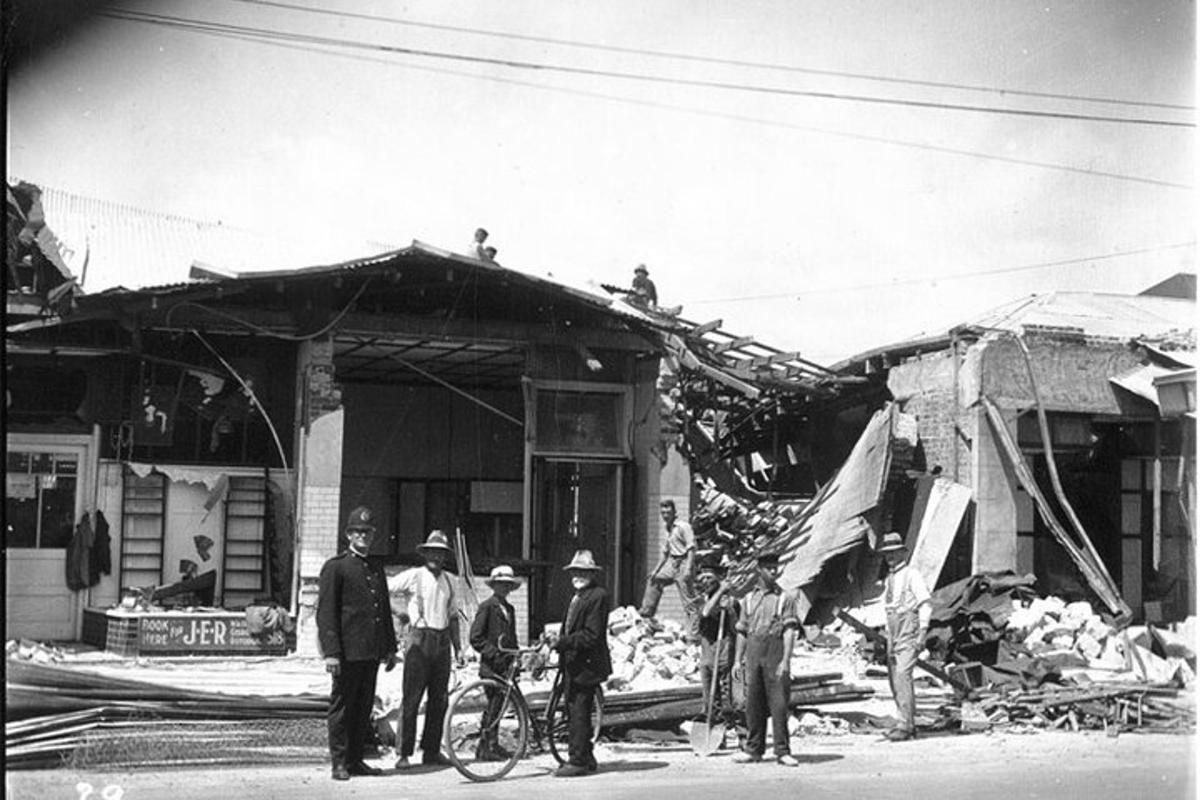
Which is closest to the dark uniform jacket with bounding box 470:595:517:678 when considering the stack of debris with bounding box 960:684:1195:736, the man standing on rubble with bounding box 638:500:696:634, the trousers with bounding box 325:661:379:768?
the trousers with bounding box 325:661:379:768

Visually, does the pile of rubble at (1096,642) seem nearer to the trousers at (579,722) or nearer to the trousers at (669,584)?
the trousers at (669,584)

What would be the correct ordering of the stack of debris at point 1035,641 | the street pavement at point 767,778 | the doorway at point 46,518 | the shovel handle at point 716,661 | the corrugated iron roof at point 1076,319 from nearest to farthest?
the street pavement at point 767,778, the shovel handle at point 716,661, the stack of debris at point 1035,641, the doorway at point 46,518, the corrugated iron roof at point 1076,319

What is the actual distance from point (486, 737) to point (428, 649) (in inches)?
33.7

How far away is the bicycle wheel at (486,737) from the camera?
9.66 meters

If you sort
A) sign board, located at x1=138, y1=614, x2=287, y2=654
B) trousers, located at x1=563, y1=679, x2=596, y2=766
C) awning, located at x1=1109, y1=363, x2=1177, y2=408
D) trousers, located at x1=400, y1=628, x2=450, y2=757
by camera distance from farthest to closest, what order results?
awning, located at x1=1109, y1=363, x2=1177, y2=408, sign board, located at x1=138, y1=614, x2=287, y2=654, trousers, located at x1=400, y1=628, x2=450, y2=757, trousers, located at x1=563, y1=679, x2=596, y2=766

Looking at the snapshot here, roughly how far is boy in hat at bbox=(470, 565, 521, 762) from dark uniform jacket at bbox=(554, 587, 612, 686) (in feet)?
1.48

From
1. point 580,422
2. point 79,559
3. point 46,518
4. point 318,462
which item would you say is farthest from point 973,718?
point 46,518

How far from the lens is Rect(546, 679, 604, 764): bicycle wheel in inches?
397

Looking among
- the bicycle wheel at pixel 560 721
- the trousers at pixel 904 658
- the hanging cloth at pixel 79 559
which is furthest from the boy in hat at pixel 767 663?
the hanging cloth at pixel 79 559

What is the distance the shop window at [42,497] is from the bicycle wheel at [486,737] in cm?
717

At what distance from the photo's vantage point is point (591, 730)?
9.97 meters

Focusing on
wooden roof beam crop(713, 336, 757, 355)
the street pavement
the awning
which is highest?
wooden roof beam crop(713, 336, 757, 355)

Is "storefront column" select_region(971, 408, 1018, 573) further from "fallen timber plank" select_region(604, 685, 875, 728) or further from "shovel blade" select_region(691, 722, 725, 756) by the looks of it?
"shovel blade" select_region(691, 722, 725, 756)

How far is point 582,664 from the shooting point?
32.9ft
